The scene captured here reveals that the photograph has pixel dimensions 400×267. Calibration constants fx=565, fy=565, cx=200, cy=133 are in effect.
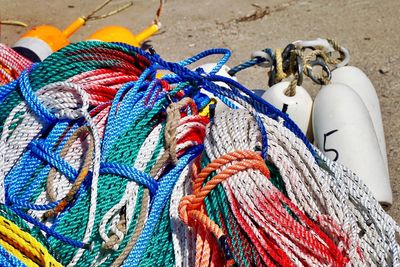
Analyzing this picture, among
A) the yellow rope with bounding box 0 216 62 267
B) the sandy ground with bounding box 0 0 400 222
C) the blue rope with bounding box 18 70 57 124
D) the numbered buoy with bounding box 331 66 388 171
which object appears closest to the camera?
the yellow rope with bounding box 0 216 62 267

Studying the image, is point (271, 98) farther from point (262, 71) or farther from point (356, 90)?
point (262, 71)

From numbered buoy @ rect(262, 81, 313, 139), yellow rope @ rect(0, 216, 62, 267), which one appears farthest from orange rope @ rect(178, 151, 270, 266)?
numbered buoy @ rect(262, 81, 313, 139)

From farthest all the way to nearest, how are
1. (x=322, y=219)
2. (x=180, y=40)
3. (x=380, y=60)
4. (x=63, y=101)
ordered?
(x=180, y=40) < (x=380, y=60) < (x=63, y=101) < (x=322, y=219)

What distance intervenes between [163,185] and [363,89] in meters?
0.98

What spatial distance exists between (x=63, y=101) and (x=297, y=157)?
2.18 ft

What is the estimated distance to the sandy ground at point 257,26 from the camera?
2748 millimetres

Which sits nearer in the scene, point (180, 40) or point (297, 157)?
point (297, 157)

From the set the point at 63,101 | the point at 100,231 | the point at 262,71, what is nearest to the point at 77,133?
the point at 63,101

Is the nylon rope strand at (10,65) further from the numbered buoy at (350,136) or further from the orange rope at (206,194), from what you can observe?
the numbered buoy at (350,136)

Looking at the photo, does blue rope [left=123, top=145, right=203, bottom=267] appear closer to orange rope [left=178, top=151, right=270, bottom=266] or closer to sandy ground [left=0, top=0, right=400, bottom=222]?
orange rope [left=178, top=151, right=270, bottom=266]

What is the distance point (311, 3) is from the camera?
336cm

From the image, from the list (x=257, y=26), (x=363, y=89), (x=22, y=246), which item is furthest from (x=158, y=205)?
(x=257, y=26)

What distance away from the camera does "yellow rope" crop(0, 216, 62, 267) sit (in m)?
1.20

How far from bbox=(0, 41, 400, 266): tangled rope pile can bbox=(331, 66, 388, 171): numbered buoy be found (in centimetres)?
60
